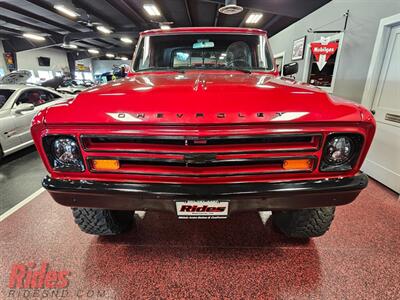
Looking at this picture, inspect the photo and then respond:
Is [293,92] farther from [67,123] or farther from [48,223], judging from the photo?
[48,223]

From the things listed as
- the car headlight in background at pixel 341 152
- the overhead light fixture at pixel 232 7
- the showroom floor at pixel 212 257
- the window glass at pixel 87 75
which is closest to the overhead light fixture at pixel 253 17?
the overhead light fixture at pixel 232 7

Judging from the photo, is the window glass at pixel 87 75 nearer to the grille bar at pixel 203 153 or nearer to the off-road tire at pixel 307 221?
the grille bar at pixel 203 153

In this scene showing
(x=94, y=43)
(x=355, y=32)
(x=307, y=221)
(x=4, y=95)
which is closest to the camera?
(x=307, y=221)

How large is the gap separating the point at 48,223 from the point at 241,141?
84.5 inches

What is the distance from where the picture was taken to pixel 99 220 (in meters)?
1.73

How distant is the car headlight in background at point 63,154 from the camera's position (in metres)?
1.18

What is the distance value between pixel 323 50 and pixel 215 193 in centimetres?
478

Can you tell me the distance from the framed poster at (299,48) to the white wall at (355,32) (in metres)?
0.92

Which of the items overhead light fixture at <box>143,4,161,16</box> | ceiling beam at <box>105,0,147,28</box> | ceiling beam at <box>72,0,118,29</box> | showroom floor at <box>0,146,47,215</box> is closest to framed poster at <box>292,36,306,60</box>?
overhead light fixture at <box>143,4,161,16</box>

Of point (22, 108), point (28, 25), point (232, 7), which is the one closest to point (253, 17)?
point (232, 7)

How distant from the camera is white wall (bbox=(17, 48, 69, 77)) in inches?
620

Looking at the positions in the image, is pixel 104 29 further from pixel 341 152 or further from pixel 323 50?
pixel 341 152

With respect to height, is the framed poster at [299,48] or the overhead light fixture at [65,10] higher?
the overhead light fixture at [65,10]

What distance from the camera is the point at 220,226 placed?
2.12 meters
